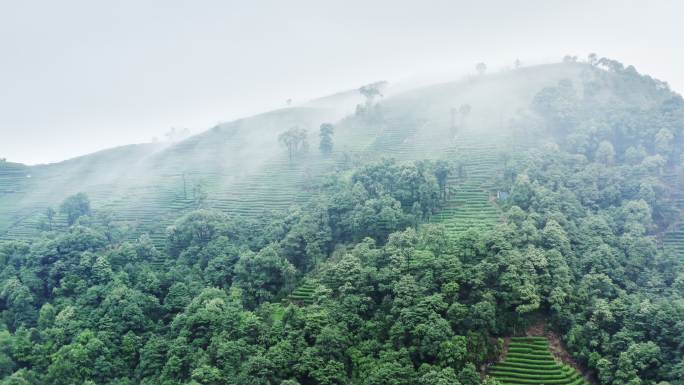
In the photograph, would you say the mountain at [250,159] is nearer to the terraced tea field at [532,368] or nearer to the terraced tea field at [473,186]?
the terraced tea field at [473,186]

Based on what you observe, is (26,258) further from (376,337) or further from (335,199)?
(376,337)

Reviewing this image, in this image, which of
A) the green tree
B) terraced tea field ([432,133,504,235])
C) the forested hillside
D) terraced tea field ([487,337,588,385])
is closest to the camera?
terraced tea field ([487,337,588,385])

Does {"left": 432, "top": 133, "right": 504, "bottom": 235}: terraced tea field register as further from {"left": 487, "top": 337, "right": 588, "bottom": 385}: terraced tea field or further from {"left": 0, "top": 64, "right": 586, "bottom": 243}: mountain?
{"left": 487, "top": 337, "right": 588, "bottom": 385}: terraced tea field

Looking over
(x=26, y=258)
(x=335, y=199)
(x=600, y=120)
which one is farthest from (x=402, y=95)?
(x=26, y=258)

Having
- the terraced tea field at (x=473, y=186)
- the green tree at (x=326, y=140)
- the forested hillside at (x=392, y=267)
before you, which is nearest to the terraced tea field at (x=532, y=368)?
the forested hillside at (x=392, y=267)

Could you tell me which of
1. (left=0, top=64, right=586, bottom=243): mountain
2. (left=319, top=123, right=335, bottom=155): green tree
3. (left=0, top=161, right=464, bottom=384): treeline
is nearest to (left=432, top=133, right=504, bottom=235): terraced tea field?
(left=0, top=64, right=586, bottom=243): mountain

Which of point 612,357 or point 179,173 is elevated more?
point 179,173

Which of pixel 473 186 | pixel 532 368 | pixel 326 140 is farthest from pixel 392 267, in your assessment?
pixel 326 140
